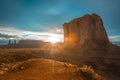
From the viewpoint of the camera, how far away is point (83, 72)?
438 inches

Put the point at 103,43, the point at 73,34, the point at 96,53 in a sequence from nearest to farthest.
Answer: the point at 96,53, the point at 103,43, the point at 73,34

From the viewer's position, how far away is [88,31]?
70.1 metres

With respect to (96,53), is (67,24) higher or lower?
higher

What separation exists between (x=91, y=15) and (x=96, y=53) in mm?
22141

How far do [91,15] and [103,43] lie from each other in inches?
609

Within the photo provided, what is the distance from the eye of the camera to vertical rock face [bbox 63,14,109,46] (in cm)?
6906

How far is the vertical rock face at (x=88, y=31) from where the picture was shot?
69062 millimetres

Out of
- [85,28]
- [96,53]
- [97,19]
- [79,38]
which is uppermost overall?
[97,19]

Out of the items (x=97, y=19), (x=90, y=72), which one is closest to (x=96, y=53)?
(x=97, y=19)

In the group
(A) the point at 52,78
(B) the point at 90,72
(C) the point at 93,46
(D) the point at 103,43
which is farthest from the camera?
(D) the point at 103,43

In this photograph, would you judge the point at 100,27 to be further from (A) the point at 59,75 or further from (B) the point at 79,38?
(A) the point at 59,75

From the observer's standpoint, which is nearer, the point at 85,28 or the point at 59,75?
the point at 59,75

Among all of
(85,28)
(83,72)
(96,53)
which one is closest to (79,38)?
(85,28)

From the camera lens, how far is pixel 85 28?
235ft
